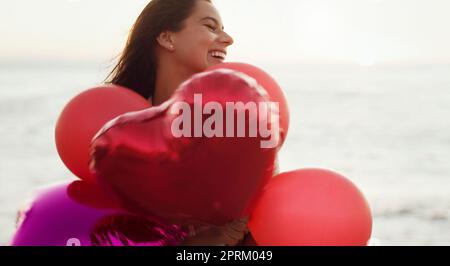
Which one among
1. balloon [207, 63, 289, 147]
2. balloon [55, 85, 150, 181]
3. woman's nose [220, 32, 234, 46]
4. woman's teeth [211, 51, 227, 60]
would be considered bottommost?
balloon [55, 85, 150, 181]

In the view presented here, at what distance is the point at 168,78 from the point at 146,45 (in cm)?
25

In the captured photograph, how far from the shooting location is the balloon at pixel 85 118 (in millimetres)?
2016

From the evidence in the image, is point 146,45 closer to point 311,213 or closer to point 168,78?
point 168,78

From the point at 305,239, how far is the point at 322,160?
8.16m

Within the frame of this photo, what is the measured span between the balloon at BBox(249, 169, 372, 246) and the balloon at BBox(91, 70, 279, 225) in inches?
5.1

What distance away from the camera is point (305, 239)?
6.07ft

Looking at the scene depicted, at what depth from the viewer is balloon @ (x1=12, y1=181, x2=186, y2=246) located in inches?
73.0

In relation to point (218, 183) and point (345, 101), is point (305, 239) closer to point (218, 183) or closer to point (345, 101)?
point (218, 183)

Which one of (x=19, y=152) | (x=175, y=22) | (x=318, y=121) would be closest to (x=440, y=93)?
(x=318, y=121)

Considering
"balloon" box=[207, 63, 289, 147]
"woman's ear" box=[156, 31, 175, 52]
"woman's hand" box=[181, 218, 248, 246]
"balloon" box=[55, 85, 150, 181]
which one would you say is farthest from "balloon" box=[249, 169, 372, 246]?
"woman's ear" box=[156, 31, 175, 52]

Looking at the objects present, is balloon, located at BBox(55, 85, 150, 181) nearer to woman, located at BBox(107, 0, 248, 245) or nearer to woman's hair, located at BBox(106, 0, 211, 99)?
woman, located at BBox(107, 0, 248, 245)

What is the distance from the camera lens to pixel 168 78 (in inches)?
101

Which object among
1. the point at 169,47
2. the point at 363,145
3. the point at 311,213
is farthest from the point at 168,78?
the point at 363,145

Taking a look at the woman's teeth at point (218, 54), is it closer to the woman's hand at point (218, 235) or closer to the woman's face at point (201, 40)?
the woman's face at point (201, 40)
